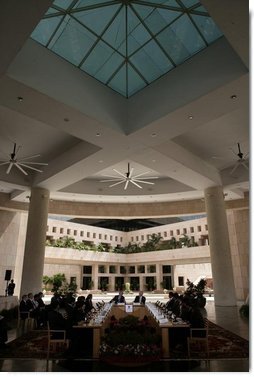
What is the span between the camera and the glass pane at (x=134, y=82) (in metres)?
9.30

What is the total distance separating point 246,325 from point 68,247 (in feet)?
73.6

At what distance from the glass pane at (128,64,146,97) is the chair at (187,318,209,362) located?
745 centimetres

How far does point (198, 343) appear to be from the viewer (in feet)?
20.3

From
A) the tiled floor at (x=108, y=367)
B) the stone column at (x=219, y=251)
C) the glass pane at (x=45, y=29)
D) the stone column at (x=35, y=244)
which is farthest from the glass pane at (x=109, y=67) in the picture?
the stone column at (x=219, y=251)

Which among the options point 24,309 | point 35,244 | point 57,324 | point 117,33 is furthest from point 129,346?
point 35,244

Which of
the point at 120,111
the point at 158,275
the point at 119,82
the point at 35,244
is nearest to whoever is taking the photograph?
the point at 119,82

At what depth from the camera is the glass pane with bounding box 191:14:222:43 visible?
24.2 ft

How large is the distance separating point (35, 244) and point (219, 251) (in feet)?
30.9

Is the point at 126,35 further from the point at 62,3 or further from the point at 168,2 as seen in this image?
the point at 62,3

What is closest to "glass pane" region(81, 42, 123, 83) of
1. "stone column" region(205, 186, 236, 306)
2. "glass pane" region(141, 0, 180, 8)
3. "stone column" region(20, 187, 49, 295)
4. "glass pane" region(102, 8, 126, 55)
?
"glass pane" region(102, 8, 126, 55)

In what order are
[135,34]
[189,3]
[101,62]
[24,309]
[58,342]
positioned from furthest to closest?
[24,309], [101,62], [135,34], [189,3], [58,342]

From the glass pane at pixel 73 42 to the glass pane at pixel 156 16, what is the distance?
153 centimetres

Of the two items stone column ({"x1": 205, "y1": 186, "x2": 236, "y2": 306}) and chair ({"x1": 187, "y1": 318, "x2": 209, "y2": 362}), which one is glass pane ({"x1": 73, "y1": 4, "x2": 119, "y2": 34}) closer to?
chair ({"x1": 187, "y1": 318, "x2": 209, "y2": 362})

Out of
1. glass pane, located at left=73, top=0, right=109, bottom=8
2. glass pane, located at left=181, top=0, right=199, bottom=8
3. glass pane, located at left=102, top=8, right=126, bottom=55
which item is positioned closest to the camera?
glass pane, located at left=181, top=0, right=199, bottom=8
